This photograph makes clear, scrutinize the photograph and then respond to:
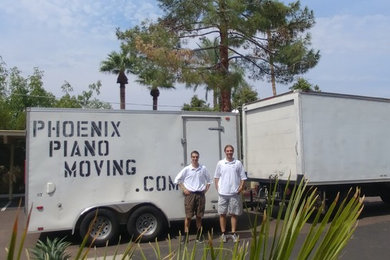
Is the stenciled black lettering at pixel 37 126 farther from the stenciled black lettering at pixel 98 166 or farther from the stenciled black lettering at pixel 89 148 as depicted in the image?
the stenciled black lettering at pixel 98 166

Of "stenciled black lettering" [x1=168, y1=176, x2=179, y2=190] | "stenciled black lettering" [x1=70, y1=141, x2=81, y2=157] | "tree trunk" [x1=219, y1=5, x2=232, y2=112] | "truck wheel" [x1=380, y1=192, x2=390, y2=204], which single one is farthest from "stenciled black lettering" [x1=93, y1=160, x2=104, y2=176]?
"tree trunk" [x1=219, y1=5, x2=232, y2=112]

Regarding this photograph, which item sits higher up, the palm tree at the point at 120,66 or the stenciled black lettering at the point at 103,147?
the palm tree at the point at 120,66

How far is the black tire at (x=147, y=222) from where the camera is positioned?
313 inches

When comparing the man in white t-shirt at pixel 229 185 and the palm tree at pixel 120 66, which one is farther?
the palm tree at pixel 120 66

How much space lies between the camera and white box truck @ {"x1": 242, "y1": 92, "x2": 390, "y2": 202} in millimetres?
9242

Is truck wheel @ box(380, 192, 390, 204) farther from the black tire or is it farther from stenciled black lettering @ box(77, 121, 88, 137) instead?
stenciled black lettering @ box(77, 121, 88, 137)

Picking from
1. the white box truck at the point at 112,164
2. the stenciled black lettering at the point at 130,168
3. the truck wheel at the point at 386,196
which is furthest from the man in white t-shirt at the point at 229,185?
the truck wheel at the point at 386,196

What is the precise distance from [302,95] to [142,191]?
3.94m

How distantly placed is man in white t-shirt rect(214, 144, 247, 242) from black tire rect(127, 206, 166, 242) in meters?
1.16

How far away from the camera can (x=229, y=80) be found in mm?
16203

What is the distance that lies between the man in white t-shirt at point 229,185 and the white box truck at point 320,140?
1031 millimetres

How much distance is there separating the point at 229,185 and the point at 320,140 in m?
2.60

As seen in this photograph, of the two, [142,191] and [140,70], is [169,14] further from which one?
[142,191]

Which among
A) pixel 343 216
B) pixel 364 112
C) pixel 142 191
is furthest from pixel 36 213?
pixel 364 112
